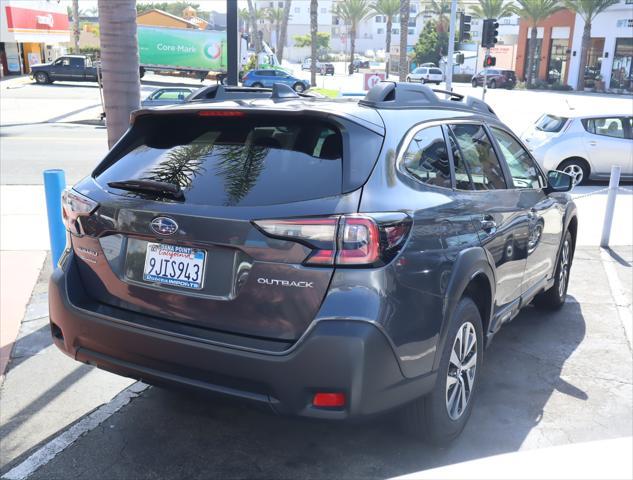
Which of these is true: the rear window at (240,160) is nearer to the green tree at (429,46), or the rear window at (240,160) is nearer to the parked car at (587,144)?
the parked car at (587,144)

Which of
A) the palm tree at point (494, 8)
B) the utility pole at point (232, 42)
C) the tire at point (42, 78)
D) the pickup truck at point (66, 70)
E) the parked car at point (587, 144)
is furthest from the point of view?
the palm tree at point (494, 8)

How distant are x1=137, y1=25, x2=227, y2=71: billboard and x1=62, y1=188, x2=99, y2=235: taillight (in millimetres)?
43405

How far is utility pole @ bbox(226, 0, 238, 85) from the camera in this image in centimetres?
894

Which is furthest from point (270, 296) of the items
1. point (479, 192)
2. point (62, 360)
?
point (62, 360)

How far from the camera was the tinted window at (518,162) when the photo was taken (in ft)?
15.4

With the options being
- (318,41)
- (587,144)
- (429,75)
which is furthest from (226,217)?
(318,41)

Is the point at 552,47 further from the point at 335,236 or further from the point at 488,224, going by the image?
the point at 335,236

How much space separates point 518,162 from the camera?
488 centimetres

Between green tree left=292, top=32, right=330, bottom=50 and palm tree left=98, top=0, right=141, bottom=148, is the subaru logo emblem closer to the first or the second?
palm tree left=98, top=0, right=141, bottom=148

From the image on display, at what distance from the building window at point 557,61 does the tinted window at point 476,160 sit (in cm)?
5878

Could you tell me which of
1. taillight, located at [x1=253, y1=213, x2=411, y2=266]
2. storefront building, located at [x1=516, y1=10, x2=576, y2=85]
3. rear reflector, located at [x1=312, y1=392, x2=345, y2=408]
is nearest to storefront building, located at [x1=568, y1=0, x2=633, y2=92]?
storefront building, located at [x1=516, y1=10, x2=576, y2=85]

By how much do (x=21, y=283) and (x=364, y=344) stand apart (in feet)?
15.2

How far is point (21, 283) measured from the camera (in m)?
6.35

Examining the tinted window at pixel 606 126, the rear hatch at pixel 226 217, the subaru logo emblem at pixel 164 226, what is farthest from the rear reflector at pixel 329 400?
the tinted window at pixel 606 126
